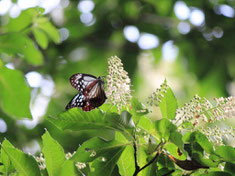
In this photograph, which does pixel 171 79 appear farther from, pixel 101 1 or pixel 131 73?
pixel 101 1

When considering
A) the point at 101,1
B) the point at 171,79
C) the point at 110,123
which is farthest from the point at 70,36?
the point at 110,123

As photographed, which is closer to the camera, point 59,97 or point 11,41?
point 11,41

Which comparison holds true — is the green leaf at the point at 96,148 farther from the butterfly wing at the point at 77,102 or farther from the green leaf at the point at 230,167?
the green leaf at the point at 230,167

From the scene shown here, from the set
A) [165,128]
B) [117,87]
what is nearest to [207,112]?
[165,128]

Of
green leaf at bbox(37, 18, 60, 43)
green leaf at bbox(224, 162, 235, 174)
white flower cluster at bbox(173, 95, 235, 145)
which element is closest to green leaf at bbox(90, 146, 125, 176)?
white flower cluster at bbox(173, 95, 235, 145)

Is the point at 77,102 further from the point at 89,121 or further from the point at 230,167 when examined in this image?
the point at 230,167

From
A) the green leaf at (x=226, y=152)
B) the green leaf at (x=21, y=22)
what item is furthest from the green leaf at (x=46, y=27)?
the green leaf at (x=226, y=152)

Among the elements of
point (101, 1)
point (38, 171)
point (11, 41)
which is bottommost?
point (101, 1)
